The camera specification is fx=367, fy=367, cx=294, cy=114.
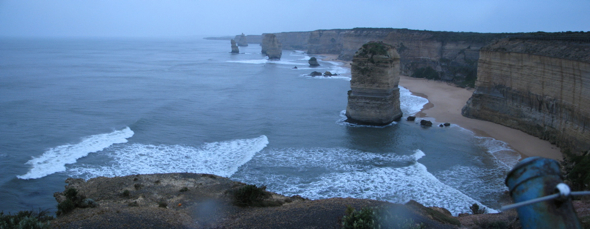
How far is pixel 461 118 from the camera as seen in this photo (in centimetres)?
2888

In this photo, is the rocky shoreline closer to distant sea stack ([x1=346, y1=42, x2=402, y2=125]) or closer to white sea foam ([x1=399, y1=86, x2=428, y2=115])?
distant sea stack ([x1=346, y1=42, x2=402, y2=125])

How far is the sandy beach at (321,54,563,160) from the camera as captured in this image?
819 inches

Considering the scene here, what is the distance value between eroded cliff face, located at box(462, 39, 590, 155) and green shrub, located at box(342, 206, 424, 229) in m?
14.9

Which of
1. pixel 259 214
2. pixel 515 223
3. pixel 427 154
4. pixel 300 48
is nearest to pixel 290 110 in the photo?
pixel 427 154

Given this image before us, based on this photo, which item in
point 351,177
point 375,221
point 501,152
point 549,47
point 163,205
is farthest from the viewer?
point 549,47

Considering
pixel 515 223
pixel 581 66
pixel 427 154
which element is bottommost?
pixel 427 154

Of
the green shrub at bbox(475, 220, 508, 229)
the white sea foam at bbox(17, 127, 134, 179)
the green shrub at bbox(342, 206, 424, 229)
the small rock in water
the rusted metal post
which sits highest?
the rusted metal post

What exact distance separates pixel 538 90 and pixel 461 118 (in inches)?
266

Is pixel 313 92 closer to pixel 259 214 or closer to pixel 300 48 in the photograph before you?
pixel 259 214

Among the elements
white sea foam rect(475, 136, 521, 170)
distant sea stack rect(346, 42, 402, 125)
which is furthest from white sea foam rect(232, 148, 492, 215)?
distant sea stack rect(346, 42, 402, 125)

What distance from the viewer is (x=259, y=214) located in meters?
10.3

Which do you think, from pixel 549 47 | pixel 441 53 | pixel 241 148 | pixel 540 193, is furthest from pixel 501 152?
pixel 441 53

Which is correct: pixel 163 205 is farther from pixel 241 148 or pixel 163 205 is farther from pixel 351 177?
pixel 241 148

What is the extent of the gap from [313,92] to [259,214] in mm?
33686
